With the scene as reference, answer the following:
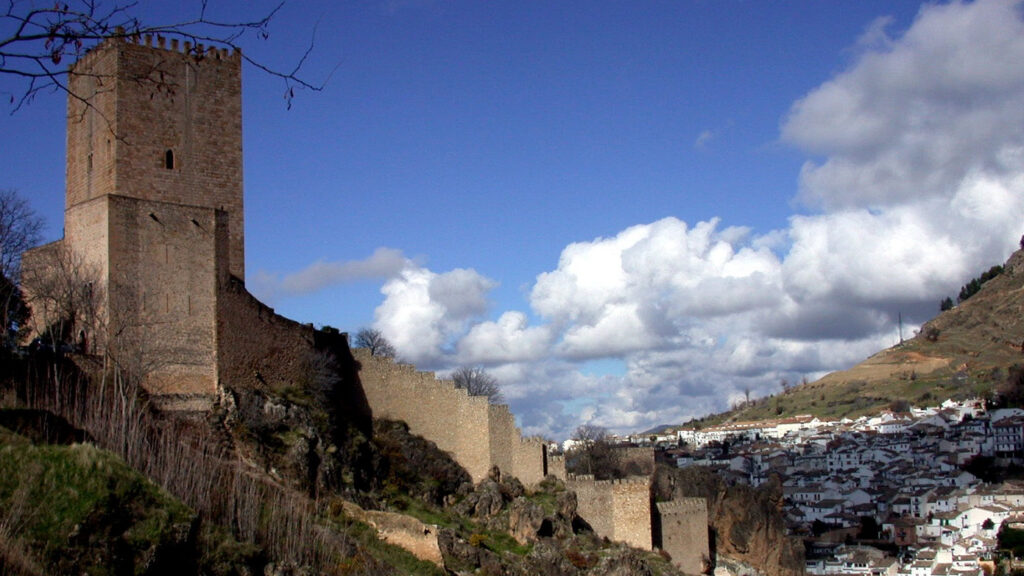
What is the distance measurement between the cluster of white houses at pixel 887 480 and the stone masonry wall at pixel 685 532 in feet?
106

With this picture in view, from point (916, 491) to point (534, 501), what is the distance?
7254 cm

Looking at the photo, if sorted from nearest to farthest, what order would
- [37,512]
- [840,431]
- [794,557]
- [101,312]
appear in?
[37,512]
[101,312]
[794,557]
[840,431]

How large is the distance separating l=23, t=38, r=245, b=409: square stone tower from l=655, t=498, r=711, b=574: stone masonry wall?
1749 cm

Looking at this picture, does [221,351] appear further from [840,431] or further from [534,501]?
[840,431]

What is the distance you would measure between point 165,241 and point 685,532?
21065mm

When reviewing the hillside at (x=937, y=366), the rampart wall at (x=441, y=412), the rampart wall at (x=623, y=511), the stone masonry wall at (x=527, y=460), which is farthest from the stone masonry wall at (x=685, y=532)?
the hillside at (x=937, y=366)

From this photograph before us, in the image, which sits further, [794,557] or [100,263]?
[794,557]

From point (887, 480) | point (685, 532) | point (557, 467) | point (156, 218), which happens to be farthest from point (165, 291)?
point (887, 480)

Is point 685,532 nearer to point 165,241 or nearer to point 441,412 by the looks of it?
point 441,412

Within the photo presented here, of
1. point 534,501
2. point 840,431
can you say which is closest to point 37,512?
point 534,501

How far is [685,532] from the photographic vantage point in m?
40.1

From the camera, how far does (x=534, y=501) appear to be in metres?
36.7

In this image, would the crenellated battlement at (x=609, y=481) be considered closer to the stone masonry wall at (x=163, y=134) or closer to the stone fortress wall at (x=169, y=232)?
the stone fortress wall at (x=169, y=232)

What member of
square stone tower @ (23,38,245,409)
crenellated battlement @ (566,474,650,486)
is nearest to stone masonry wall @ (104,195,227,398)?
square stone tower @ (23,38,245,409)
